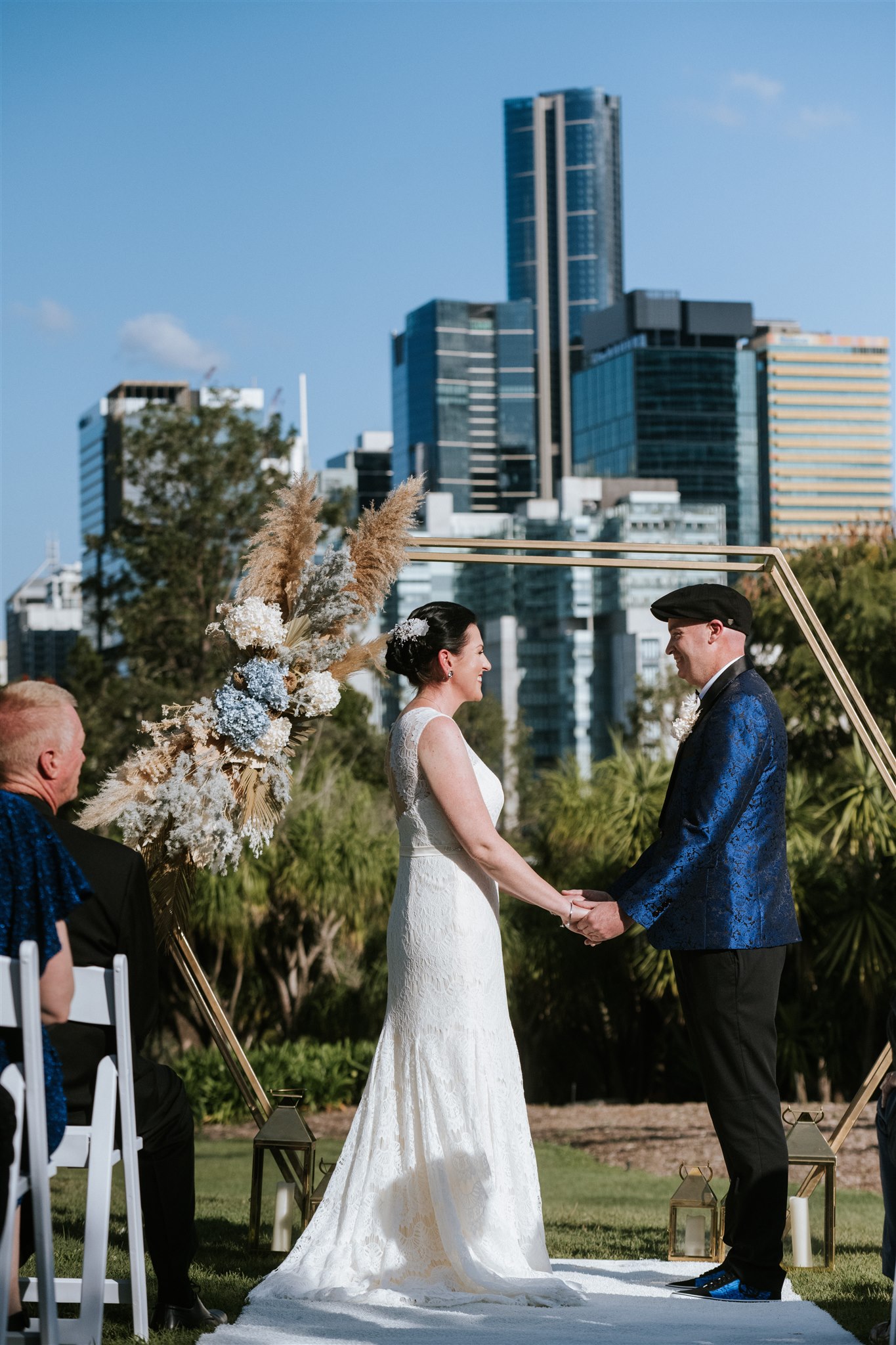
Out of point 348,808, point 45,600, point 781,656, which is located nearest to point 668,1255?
point 348,808

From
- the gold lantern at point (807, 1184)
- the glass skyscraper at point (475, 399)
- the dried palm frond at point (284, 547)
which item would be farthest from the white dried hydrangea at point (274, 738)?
the glass skyscraper at point (475, 399)

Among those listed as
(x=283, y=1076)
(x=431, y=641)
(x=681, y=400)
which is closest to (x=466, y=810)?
(x=431, y=641)

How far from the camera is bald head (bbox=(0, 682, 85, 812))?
11.6 ft

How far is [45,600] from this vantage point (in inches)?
6442

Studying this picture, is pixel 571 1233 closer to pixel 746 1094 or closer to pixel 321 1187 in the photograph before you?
pixel 321 1187

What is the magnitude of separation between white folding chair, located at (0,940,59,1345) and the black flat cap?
2.29 metres

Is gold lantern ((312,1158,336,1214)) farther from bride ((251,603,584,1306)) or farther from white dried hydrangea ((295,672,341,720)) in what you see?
white dried hydrangea ((295,672,341,720))

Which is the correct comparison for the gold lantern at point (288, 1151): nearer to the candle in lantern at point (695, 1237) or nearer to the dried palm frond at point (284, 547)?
the candle in lantern at point (695, 1237)

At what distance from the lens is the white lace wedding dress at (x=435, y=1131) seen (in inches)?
164

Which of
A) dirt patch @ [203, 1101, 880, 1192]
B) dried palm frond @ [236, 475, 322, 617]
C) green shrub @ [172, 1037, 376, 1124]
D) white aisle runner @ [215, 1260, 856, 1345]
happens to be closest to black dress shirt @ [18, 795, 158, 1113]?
white aisle runner @ [215, 1260, 856, 1345]

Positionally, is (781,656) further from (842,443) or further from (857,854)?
(842,443)

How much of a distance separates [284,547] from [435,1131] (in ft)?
6.59

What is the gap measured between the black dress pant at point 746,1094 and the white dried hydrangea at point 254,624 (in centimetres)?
179

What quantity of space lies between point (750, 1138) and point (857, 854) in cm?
1003
